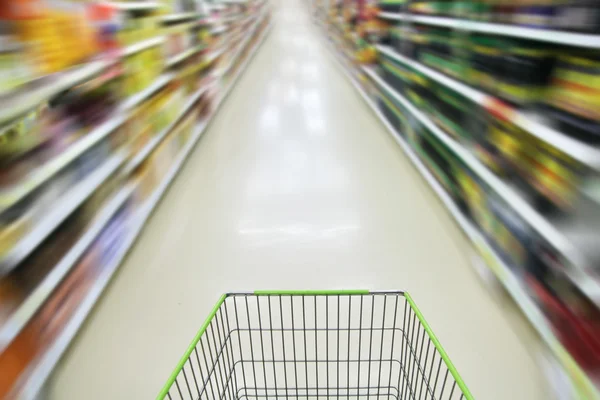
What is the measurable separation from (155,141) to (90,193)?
2.85ft

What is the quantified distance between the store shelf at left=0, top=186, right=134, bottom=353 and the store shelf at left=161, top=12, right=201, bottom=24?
1.43 meters

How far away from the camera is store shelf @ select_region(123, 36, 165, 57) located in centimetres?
200

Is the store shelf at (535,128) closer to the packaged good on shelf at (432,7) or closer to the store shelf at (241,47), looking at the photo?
the packaged good on shelf at (432,7)

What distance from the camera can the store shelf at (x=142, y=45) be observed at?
200 centimetres

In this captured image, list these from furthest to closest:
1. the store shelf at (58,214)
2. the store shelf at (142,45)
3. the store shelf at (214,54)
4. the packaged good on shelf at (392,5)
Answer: the store shelf at (214,54) → the packaged good on shelf at (392,5) → the store shelf at (142,45) → the store shelf at (58,214)

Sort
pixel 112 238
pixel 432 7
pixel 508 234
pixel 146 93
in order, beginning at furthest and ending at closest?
pixel 432 7 < pixel 146 93 < pixel 112 238 < pixel 508 234

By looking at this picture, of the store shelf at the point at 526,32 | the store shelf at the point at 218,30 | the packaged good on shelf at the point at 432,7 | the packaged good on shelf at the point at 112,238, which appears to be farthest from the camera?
the store shelf at the point at 218,30

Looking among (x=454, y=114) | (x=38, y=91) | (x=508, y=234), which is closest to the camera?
(x=38, y=91)

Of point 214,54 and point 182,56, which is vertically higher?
point 214,54

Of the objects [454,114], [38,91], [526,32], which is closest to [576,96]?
[526,32]

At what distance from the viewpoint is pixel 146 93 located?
226cm

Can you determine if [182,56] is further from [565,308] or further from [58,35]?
[565,308]

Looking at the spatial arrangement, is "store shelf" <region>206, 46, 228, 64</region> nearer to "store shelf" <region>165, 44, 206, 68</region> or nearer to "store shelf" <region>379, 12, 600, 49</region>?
"store shelf" <region>165, 44, 206, 68</region>

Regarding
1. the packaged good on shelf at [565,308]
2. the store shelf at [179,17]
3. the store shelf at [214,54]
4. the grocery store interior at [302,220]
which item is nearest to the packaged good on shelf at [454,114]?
the grocery store interior at [302,220]
